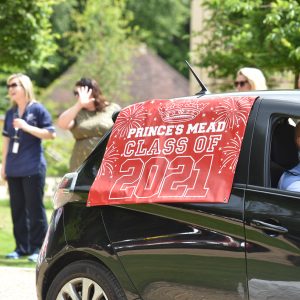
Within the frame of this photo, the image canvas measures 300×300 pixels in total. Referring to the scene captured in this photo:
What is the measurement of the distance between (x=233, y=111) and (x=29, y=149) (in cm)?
468

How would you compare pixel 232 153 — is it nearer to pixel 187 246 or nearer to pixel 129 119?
pixel 187 246

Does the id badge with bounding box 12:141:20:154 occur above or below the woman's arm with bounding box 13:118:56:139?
below

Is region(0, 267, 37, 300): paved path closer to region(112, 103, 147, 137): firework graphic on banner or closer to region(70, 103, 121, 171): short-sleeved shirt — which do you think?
region(70, 103, 121, 171): short-sleeved shirt

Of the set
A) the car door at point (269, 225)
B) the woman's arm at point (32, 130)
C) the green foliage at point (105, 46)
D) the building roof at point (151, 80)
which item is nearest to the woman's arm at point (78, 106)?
the woman's arm at point (32, 130)

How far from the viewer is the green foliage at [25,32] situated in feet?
44.8

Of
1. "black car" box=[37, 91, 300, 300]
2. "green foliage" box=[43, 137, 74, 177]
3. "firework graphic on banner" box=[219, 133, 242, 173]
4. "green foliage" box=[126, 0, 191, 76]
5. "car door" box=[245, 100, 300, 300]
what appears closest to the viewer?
"car door" box=[245, 100, 300, 300]

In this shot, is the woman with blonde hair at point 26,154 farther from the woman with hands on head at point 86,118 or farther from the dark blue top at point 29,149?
the woman with hands on head at point 86,118

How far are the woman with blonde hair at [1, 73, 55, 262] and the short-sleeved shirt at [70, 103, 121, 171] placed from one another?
0.38 meters

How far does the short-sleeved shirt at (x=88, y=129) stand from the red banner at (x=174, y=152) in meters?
3.33

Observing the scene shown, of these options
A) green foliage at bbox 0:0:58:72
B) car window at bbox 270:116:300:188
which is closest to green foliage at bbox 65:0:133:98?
green foliage at bbox 0:0:58:72

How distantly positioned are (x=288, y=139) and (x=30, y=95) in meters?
4.81

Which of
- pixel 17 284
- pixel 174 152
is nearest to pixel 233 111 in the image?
pixel 174 152

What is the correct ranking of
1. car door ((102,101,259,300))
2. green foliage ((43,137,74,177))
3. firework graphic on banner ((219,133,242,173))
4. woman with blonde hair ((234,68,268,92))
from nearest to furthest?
car door ((102,101,259,300)) → firework graphic on banner ((219,133,242,173)) → woman with blonde hair ((234,68,268,92)) → green foliage ((43,137,74,177))

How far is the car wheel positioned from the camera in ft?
17.5
